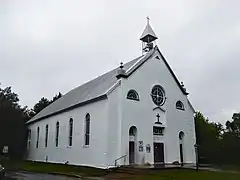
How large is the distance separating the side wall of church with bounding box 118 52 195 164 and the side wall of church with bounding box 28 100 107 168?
1958 millimetres

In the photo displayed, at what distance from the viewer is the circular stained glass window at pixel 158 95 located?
103 feet

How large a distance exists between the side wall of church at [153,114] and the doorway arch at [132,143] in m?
0.21

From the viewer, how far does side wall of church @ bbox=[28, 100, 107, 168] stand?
2693 cm

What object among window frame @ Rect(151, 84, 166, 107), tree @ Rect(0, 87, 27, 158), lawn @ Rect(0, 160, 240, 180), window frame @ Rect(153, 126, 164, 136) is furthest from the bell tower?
tree @ Rect(0, 87, 27, 158)

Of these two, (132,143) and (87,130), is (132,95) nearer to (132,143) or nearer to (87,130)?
(132,143)

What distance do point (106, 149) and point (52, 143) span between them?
1402 centimetres

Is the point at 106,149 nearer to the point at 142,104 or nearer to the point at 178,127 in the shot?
the point at 142,104

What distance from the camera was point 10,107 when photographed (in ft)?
144

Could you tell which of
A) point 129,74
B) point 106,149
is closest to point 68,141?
point 106,149

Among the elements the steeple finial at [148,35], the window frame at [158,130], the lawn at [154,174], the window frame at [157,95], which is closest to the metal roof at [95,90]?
the steeple finial at [148,35]

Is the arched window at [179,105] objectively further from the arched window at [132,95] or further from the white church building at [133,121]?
the arched window at [132,95]

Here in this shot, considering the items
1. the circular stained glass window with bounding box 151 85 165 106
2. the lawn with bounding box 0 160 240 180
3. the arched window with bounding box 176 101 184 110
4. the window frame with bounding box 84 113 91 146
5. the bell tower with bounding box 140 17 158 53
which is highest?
the bell tower with bounding box 140 17 158 53

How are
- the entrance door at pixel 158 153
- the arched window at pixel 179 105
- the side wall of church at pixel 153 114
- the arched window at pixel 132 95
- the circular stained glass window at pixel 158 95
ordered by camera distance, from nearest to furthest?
the side wall of church at pixel 153 114 < the arched window at pixel 132 95 < the entrance door at pixel 158 153 < the circular stained glass window at pixel 158 95 < the arched window at pixel 179 105

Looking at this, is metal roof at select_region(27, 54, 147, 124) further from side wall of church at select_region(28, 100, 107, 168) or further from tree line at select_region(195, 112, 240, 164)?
tree line at select_region(195, 112, 240, 164)
